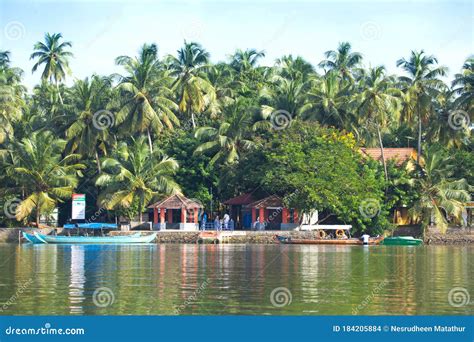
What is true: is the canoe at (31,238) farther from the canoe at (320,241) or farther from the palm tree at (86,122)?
the canoe at (320,241)

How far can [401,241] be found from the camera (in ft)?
181

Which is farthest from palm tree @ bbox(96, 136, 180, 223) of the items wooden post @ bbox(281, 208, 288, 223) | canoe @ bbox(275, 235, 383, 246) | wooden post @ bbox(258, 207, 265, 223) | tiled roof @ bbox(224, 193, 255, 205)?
canoe @ bbox(275, 235, 383, 246)

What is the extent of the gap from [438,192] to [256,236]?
1347 centimetres

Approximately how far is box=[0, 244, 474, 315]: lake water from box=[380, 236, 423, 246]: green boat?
1326cm

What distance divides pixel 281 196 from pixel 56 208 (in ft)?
60.5

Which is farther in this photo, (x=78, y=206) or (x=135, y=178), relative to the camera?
(x=78, y=206)

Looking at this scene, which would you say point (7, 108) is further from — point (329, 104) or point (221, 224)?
point (329, 104)

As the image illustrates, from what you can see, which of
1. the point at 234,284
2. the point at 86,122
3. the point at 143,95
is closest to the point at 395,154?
the point at 143,95

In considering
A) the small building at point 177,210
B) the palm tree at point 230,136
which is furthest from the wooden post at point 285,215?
the small building at point 177,210

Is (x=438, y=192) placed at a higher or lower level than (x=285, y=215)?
higher

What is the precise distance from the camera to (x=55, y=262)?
36188 millimetres

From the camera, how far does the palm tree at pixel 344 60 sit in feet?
252

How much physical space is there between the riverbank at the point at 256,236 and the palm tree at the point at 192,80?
40.1ft

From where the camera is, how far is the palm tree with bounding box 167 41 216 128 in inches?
2559
